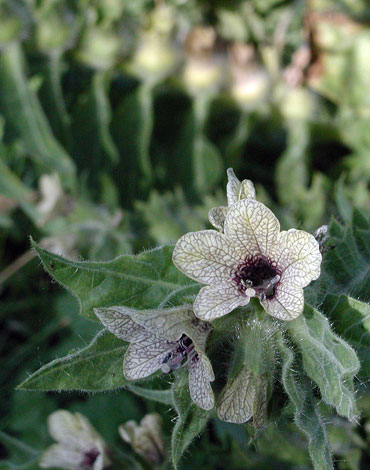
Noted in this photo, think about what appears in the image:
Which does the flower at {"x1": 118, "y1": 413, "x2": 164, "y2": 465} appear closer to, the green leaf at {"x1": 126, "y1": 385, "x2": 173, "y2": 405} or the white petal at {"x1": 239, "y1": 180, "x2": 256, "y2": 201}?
the green leaf at {"x1": 126, "y1": 385, "x2": 173, "y2": 405}

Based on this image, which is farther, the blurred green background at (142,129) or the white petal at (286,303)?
the blurred green background at (142,129)

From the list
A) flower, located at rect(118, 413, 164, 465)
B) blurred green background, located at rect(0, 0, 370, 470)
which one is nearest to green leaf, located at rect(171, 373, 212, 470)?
flower, located at rect(118, 413, 164, 465)

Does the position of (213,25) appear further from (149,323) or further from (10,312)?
(149,323)

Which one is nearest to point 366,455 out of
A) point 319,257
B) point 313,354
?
point 313,354

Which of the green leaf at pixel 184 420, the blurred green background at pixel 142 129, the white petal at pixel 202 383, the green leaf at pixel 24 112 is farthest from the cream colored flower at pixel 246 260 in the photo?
the green leaf at pixel 24 112

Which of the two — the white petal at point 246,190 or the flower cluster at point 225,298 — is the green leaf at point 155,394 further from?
the white petal at point 246,190

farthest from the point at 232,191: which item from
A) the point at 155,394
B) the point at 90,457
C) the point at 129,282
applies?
the point at 90,457

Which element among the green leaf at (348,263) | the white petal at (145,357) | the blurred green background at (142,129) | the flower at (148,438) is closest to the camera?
the white petal at (145,357)

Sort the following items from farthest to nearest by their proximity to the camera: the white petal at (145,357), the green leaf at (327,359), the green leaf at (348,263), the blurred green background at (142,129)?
the blurred green background at (142,129), the green leaf at (348,263), the white petal at (145,357), the green leaf at (327,359)
